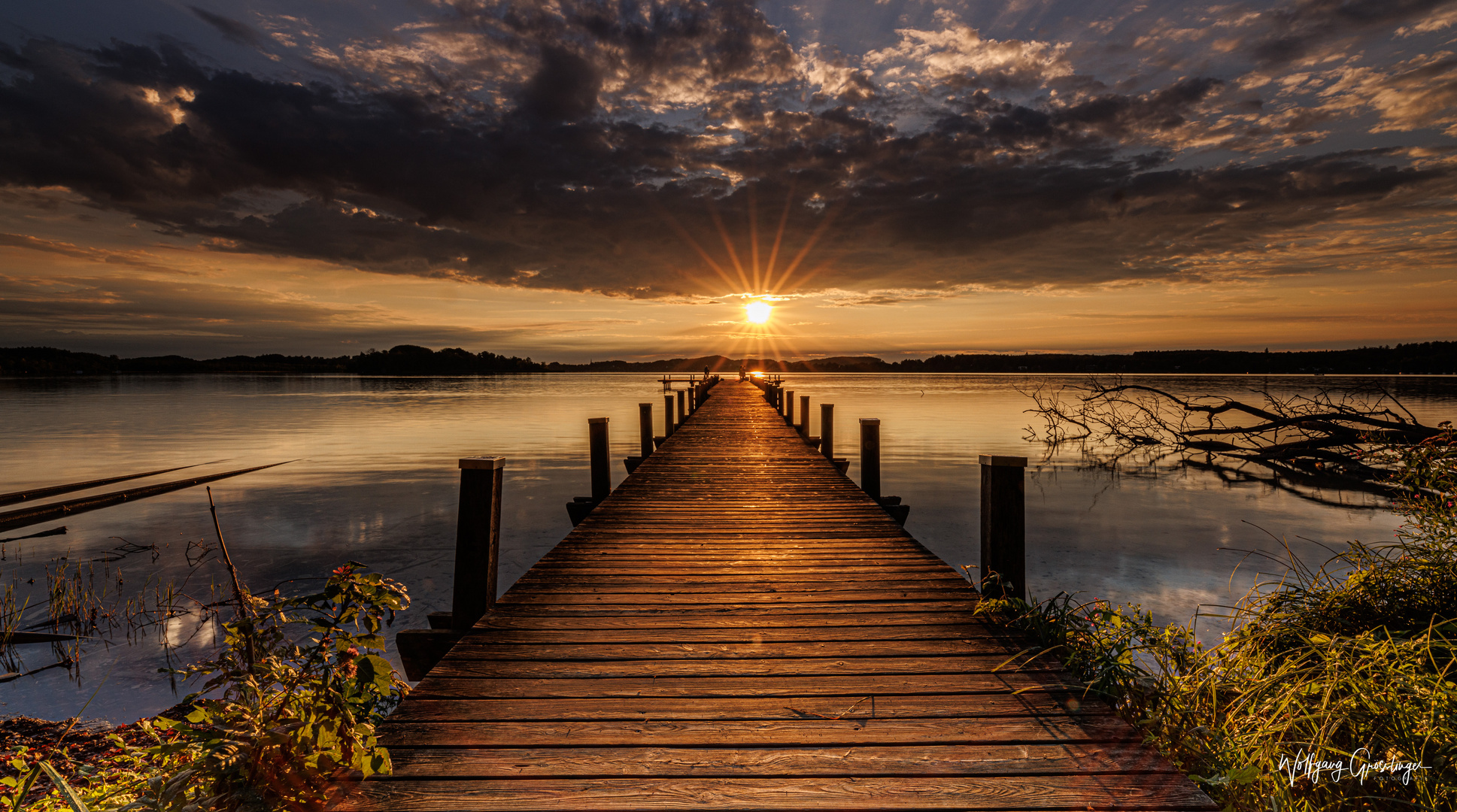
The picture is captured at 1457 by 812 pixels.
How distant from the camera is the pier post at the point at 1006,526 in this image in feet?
14.0

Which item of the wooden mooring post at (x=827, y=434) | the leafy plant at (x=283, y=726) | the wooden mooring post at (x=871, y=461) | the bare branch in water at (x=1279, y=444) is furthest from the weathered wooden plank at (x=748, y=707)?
the wooden mooring post at (x=827, y=434)

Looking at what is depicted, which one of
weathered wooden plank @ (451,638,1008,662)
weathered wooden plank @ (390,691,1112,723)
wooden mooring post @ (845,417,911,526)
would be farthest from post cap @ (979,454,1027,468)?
wooden mooring post @ (845,417,911,526)

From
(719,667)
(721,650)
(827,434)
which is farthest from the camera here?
(827,434)

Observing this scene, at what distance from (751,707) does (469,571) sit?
2.43 meters

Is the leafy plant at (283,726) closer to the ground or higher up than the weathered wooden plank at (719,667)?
higher up

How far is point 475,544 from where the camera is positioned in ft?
14.3

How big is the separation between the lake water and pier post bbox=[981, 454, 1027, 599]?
14.6 ft

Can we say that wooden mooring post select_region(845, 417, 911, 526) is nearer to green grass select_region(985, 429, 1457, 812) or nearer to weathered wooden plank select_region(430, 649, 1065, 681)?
green grass select_region(985, 429, 1457, 812)

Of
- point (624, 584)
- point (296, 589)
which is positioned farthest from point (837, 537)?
point (296, 589)

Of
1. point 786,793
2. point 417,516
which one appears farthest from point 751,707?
point 417,516

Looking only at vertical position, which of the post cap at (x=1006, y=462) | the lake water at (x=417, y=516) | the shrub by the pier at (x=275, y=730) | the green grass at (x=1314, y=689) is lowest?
the lake water at (x=417, y=516)

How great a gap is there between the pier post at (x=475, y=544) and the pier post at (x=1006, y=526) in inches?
137

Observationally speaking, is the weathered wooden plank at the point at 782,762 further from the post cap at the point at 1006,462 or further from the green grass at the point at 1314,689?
the post cap at the point at 1006,462

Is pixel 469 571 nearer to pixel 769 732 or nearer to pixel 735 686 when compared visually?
pixel 735 686
